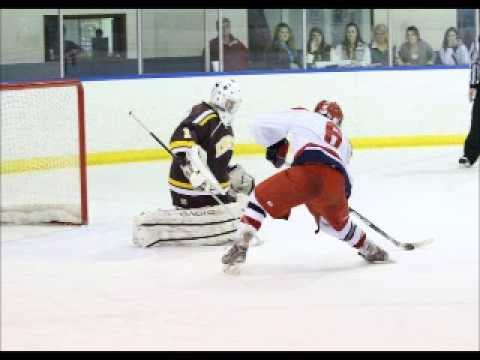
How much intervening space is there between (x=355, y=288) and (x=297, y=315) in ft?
1.62

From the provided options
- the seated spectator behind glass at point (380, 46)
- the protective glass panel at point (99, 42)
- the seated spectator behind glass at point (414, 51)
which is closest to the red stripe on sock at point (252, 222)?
the protective glass panel at point (99, 42)

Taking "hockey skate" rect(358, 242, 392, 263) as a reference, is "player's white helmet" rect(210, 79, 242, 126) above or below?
above

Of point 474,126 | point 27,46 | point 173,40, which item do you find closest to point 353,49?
point 173,40

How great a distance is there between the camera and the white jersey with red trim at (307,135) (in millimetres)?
4832

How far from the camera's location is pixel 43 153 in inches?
260

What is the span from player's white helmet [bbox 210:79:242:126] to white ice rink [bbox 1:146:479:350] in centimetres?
59

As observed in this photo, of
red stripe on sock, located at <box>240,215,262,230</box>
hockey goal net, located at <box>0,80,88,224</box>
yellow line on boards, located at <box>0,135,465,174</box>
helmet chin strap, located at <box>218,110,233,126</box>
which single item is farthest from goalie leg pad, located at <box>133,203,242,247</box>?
yellow line on boards, located at <box>0,135,465,174</box>

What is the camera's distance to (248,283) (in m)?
4.73

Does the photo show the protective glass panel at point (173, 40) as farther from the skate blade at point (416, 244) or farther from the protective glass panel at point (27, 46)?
the skate blade at point (416, 244)

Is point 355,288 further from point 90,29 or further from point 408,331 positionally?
point 90,29

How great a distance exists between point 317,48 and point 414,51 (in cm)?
83

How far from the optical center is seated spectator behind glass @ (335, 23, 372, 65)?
10.0 meters

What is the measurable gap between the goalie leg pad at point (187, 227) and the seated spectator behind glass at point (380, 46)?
4.86 meters

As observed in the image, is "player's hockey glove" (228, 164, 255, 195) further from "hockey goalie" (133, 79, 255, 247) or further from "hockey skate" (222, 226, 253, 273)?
"hockey skate" (222, 226, 253, 273)
